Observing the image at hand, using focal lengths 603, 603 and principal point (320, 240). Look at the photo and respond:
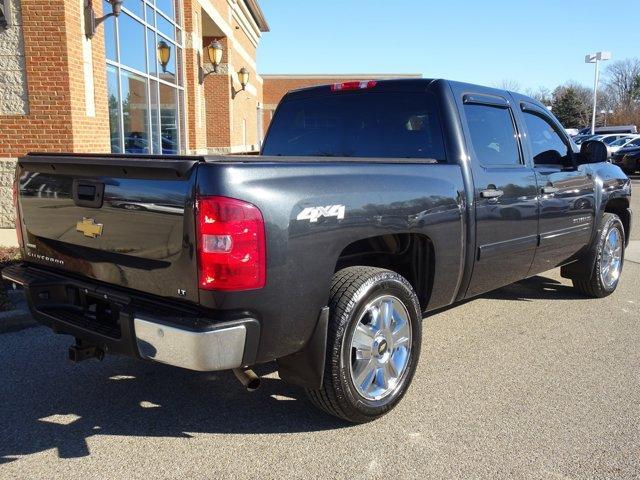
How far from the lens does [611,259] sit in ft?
20.9

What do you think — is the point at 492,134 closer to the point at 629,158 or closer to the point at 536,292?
the point at 536,292

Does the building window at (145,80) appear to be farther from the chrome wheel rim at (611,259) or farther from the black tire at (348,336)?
the black tire at (348,336)

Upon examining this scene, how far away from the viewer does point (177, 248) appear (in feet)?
9.03

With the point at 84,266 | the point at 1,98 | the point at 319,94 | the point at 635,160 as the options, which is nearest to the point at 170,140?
the point at 1,98

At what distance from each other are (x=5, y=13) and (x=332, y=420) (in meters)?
8.14

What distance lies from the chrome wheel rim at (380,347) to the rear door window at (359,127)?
1175 millimetres

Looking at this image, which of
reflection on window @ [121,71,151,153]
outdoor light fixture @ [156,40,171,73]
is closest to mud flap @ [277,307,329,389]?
reflection on window @ [121,71,151,153]

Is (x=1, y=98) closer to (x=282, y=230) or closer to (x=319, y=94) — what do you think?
(x=319, y=94)

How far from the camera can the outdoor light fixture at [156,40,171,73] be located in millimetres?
14281

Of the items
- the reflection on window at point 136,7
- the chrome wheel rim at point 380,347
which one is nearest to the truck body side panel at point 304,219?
the chrome wheel rim at point 380,347

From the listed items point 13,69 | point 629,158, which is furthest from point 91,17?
point 629,158

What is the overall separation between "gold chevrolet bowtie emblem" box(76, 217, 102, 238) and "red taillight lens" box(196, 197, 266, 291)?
767mm

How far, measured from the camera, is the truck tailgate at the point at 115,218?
2738mm

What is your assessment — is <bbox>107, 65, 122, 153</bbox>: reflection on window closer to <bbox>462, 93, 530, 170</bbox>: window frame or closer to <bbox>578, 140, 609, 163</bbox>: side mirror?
<bbox>462, 93, 530, 170</bbox>: window frame
